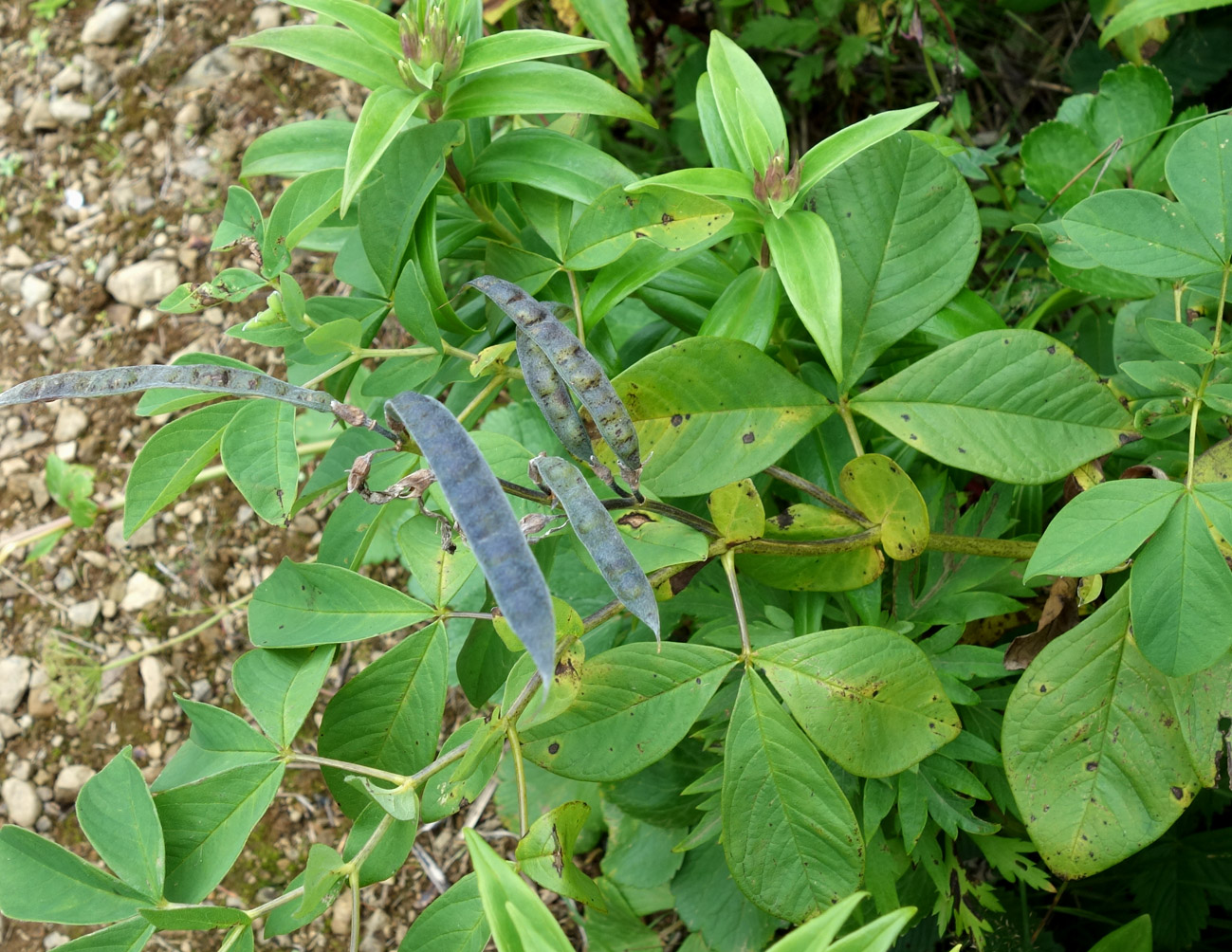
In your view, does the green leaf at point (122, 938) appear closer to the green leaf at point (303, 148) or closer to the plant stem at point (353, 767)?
the plant stem at point (353, 767)

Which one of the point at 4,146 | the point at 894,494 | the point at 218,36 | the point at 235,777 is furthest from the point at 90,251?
the point at 894,494

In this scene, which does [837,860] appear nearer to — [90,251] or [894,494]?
[894,494]

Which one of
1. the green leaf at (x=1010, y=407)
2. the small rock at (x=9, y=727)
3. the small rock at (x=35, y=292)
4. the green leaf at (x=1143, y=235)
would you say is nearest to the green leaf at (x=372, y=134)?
the green leaf at (x=1010, y=407)

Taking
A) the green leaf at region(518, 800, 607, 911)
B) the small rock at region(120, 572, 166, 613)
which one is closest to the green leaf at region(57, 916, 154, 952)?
the green leaf at region(518, 800, 607, 911)

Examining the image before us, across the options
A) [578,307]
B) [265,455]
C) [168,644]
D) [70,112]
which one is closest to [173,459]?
[265,455]

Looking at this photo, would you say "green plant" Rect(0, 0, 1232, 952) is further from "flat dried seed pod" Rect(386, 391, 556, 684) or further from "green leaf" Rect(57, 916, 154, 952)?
"flat dried seed pod" Rect(386, 391, 556, 684)

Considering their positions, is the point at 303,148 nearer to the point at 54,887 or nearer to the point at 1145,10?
the point at 54,887
